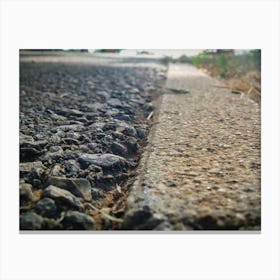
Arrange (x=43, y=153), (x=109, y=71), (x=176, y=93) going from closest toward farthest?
1. (x=43, y=153)
2. (x=176, y=93)
3. (x=109, y=71)

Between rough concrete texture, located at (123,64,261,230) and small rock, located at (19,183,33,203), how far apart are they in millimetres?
366

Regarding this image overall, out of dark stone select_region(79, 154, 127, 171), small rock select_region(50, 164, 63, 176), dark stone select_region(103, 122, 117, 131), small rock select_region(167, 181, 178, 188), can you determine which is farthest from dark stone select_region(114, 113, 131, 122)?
small rock select_region(167, 181, 178, 188)

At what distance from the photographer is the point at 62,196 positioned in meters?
1.35

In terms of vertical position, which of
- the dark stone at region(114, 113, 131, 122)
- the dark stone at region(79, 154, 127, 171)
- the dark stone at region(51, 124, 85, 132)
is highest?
the dark stone at region(114, 113, 131, 122)

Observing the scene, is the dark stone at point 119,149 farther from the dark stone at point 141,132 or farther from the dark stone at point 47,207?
the dark stone at point 47,207

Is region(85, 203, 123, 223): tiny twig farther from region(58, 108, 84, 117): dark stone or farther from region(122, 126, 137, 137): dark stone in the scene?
region(58, 108, 84, 117): dark stone

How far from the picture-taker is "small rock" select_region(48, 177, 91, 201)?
141 centimetres

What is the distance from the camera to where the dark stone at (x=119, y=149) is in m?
1.70

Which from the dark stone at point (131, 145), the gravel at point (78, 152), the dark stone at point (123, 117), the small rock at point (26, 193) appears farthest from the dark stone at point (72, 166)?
the dark stone at point (123, 117)

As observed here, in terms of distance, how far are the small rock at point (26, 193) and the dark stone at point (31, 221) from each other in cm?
5
